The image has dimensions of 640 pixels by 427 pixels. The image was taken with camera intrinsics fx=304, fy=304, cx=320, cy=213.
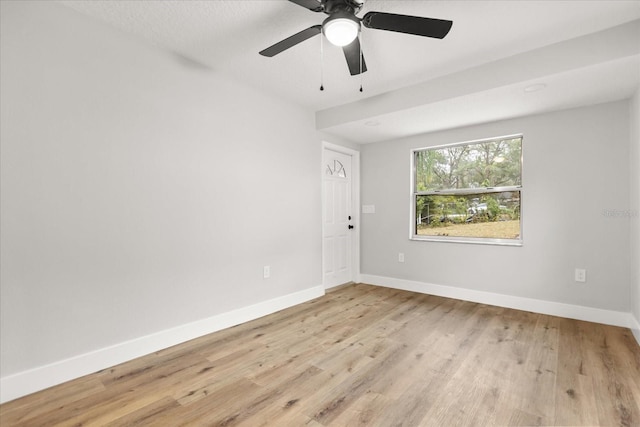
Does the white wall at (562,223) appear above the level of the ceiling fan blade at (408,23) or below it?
below

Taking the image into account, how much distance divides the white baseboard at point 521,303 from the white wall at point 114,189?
7.05 feet

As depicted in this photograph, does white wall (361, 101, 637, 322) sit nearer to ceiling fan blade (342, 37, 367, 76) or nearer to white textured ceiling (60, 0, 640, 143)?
white textured ceiling (60, 0, 640, 143)

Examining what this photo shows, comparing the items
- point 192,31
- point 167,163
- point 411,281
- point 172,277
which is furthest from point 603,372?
point 192,31

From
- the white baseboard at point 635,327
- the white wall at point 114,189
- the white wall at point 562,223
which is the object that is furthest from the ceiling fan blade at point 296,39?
the white baseboard at point 635,327

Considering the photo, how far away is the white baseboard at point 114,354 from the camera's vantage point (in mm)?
1848

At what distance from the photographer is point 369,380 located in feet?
6.67

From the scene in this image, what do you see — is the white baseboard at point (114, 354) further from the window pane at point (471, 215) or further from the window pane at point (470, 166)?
the window pane at point (470, 166)

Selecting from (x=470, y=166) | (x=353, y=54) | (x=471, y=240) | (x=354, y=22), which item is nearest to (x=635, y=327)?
(x=471, y=240)

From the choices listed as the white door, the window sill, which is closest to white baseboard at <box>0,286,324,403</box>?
the white door

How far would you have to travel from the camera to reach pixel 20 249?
6.10ft

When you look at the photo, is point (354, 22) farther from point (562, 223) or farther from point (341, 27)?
point (562, 223)

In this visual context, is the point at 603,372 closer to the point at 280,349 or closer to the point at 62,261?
the point at 280,349

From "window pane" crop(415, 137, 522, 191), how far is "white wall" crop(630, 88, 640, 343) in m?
0.94

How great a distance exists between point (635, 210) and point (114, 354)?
15.1ft
